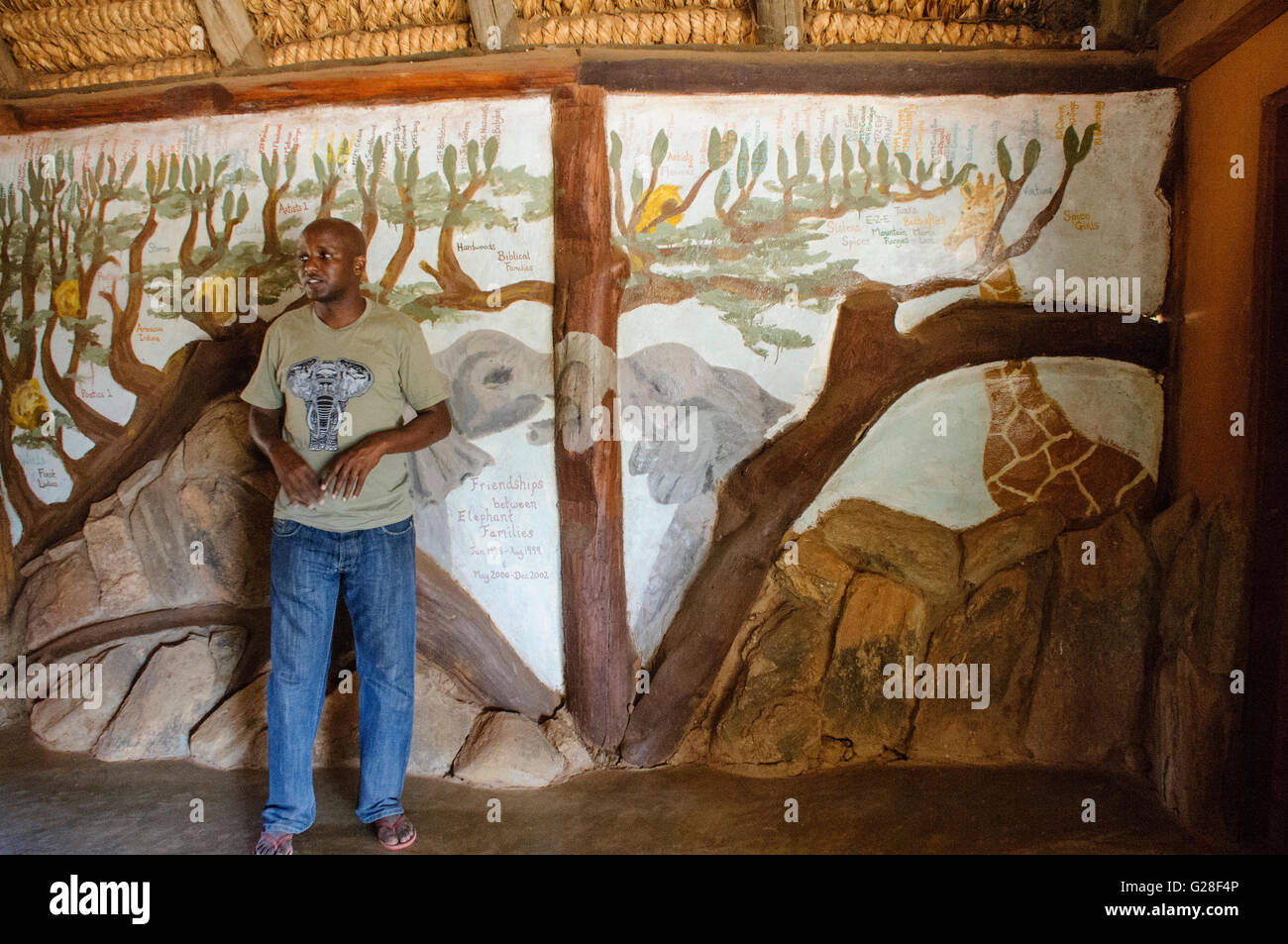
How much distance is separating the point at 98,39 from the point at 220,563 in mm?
2216

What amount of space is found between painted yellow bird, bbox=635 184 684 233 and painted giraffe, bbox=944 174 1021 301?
105 centimetres

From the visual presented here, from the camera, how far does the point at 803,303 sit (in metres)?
3.21

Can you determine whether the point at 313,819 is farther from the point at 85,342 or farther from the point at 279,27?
the point at 279,27

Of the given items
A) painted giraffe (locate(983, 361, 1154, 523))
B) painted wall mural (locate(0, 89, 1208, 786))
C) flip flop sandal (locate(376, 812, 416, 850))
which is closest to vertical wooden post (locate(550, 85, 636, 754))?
painted wall mural (locate(0, 89, 1208, 786))

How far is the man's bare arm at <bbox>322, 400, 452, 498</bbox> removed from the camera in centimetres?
245

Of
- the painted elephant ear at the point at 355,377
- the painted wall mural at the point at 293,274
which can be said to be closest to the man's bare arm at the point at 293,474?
the painted elephant ear at the point at 355,377

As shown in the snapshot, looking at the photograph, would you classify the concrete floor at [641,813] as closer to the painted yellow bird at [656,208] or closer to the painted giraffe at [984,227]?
the painted giraffe at [984,227]

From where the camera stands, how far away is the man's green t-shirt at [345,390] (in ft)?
8.32

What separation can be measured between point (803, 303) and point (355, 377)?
65.5 inches

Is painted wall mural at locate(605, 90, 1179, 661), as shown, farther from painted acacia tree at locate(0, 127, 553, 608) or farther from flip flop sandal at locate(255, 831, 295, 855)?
flip flop sandal at locate(255, 831, 295, 855)

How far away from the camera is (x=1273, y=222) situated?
8.48ft

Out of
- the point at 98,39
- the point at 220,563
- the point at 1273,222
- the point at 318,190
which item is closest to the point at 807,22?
the point at 1273,222

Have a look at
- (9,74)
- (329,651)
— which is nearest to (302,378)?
(329,651)

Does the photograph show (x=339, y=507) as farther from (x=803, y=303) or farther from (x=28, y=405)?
(x=28, y=405)
